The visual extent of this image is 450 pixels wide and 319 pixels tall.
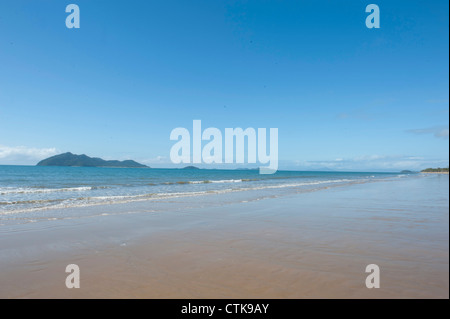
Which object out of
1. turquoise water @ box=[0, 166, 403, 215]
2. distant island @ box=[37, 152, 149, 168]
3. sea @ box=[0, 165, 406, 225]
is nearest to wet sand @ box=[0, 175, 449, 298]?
sea @ box=[0, 165, 406, 225]

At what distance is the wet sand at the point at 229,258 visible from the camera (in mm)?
3580

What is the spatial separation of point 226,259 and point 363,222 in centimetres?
549

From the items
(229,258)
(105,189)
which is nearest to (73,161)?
(105,189)

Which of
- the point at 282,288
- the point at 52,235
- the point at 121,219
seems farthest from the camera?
the point at 121,219

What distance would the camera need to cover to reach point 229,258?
4.89 meters

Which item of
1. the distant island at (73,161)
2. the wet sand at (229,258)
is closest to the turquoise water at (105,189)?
the wet sand at (229,258)

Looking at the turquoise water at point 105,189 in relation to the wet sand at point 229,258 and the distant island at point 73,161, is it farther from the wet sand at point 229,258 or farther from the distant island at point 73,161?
the distant island at point 73,161

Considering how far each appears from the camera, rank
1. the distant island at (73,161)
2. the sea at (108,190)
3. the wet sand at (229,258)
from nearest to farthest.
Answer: the wet sand at (229,258) < the sea at (108,190) < the distant island at (73,161)

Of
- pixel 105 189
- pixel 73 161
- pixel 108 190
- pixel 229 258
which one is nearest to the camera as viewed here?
pixel 229 258

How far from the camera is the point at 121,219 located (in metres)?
9.08

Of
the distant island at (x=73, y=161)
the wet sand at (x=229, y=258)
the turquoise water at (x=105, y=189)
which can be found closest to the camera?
the wet sand at (x=229, y=258)

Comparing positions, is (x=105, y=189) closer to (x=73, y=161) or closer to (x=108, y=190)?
(x=108, y=190)
